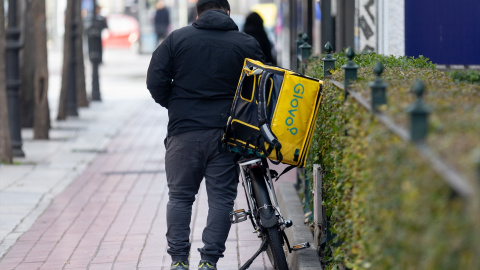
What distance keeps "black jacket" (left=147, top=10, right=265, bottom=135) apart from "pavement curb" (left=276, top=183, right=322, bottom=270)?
38.3 inches

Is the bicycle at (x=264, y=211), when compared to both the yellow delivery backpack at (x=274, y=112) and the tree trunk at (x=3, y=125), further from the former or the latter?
the tree trunk at (x=3, y=125)

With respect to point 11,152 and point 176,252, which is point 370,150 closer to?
point 176,252

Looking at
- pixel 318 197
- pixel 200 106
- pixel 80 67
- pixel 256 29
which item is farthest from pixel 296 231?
pixel 80 67

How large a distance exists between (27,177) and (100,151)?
7.76ft

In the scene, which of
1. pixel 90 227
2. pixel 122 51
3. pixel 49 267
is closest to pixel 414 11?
pixel 90 227

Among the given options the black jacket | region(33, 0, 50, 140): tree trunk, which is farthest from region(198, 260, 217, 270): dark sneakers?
region(33, 0, 50, 140): tree trunk

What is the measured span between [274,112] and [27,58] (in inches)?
402

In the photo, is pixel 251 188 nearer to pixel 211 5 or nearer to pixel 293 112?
A: pixel 293 112

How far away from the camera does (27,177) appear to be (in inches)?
406

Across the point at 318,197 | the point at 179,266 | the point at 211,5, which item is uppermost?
the point at 211,5

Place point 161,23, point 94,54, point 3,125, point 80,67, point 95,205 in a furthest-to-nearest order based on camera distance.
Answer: point 161,23
point 94,54
point 80,67
point 3,125
point 95,205

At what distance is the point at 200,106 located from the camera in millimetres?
5387

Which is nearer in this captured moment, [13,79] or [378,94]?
[378,94]

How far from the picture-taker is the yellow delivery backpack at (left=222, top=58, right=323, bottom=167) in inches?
200
